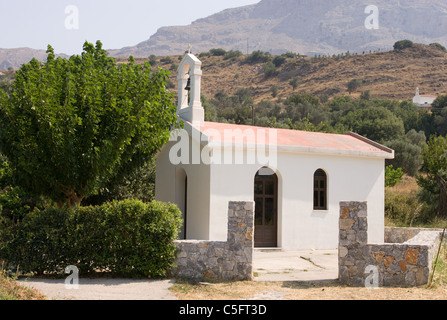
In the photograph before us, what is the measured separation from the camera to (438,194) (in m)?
25.2

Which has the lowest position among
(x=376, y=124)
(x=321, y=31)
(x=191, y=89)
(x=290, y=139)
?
Answer: (x=290, y=139)

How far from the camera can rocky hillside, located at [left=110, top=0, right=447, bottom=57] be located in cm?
15550

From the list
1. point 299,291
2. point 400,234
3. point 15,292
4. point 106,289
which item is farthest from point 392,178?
point 15,292

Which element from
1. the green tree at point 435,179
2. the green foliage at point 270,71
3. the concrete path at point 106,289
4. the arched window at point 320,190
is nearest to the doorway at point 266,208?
the arched window at point 320,190

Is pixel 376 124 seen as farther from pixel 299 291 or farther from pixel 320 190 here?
pixel 299 291

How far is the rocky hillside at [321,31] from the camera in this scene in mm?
155500

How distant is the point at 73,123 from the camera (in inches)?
417

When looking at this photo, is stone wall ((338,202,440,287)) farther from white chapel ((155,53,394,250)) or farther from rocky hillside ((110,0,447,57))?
rocky hillside ((110,0,447,57))

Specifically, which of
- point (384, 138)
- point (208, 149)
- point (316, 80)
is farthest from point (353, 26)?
point (208, 149)

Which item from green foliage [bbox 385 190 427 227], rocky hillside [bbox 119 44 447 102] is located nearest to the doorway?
green foliage [bbox 385 190 427 227]

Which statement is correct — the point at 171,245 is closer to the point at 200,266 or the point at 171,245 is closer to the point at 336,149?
the point at 200,266

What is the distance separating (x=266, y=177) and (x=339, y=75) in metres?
52.4

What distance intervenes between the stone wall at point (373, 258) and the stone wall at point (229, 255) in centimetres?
Answer: 200

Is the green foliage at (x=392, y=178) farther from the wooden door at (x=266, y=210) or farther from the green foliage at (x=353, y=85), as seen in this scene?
the green foliage at (x=353, y=85)
